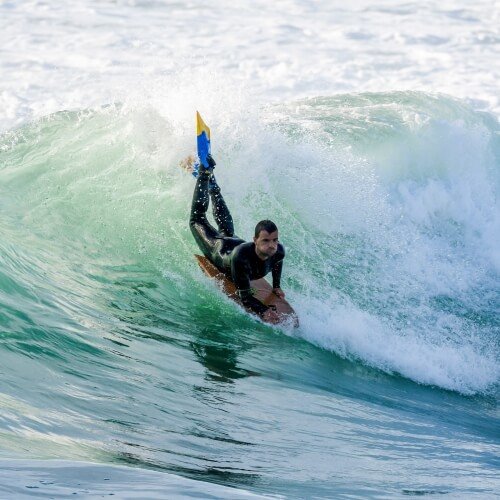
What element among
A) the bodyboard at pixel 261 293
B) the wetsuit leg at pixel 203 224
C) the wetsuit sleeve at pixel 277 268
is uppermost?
the wetsuit leg at pixel 203 224

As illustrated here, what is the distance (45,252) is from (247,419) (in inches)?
171

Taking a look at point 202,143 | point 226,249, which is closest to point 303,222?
point 202,143

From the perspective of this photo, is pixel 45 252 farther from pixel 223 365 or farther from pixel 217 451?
pixel 217 451

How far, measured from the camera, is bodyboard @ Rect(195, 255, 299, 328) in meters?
8.09

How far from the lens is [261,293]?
8.32m

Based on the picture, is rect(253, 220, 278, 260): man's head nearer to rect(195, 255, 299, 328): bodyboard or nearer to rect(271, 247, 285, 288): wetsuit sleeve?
rect(271, 247, 285, 288): wetsuit sleeve

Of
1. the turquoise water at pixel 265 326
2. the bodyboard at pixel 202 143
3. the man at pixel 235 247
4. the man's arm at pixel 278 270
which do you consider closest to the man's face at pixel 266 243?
the man at pixel 235 247

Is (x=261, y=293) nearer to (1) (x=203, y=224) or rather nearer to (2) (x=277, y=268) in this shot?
(2) (x=277, y=268)

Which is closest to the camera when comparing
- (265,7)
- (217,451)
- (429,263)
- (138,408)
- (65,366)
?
(217,451)

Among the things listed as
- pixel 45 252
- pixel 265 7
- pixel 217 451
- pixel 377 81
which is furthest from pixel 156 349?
pixel 265 7

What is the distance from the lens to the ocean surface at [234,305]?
4.88 m

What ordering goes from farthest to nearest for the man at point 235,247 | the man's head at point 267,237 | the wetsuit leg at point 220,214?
the wetsuit leg at point 220,214 < the man at point 235,247 < the man's head at point 267,237

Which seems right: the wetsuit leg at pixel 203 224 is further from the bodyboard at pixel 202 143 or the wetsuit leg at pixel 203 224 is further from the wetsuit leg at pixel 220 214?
the bodyboard at pixel 202 143

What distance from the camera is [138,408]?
5.47m
